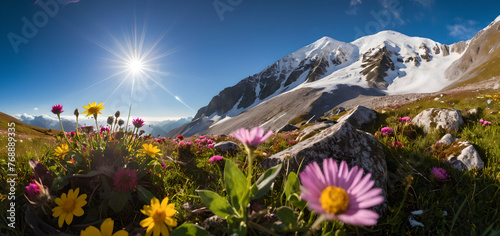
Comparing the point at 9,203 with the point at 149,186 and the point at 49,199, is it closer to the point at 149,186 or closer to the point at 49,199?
the point at 49,199

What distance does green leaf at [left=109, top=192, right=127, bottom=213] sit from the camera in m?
1.83

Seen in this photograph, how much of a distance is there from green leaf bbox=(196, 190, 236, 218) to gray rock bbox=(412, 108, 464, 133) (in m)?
5.68

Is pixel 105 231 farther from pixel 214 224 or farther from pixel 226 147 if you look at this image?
pixel 226 147

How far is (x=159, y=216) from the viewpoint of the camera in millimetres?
1537

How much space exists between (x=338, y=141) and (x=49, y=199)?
10.2 feet

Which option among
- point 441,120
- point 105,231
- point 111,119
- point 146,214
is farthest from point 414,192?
point 441,120

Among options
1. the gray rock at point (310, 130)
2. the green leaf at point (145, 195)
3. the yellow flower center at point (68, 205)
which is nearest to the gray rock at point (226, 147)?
the gray rock at point (310, 130)

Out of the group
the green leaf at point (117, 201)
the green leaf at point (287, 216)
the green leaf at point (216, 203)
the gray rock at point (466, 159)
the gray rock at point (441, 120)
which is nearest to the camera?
the green leaf at point (287, 216)

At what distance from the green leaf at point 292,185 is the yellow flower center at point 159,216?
99cm

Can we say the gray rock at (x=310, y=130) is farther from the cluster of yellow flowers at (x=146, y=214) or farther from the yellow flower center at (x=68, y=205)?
the yellow flower center at (x=68, y=205)

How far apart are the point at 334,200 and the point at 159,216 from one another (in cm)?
130

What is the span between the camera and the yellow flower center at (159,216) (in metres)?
1.53

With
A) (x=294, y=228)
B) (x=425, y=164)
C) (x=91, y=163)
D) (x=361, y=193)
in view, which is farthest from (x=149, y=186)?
(x=425, y=164)

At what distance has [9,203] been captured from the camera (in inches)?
79.7
